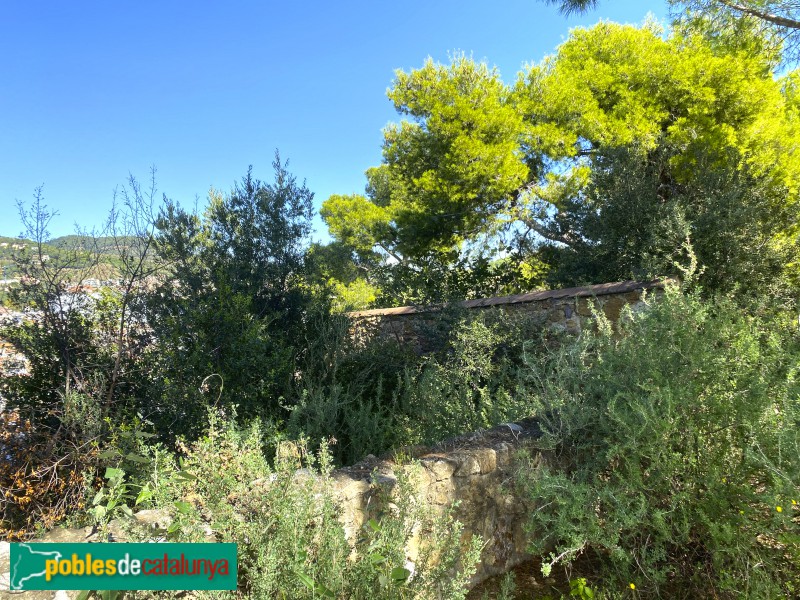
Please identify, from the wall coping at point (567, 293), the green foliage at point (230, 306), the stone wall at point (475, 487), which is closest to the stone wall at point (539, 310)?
the wall coping at point (567, 293)

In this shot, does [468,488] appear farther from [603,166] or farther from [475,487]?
[603,166]

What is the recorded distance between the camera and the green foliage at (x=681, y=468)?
1928 mm

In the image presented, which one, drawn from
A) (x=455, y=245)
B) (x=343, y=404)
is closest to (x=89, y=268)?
(x=343, y=404)

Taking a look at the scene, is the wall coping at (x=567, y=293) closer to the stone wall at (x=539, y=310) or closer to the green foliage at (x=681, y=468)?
the stone wall at (x=539, y=310)

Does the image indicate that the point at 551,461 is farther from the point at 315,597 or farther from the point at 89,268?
the point at 89,268

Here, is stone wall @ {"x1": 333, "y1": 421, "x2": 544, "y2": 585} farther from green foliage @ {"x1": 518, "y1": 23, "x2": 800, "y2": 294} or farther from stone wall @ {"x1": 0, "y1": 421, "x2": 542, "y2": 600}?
green foliage @ {"x1": 518, "y1": 23, "x2": 800, "y2": 294}

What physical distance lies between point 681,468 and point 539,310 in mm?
3441

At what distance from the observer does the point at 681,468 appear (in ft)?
7.06

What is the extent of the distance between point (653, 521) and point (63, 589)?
7.26 ft

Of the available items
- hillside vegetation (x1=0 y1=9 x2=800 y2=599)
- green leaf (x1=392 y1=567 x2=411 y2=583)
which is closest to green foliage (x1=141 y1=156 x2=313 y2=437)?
hillside vegetation (x1=0 y1=9 x2=800 y2=599)

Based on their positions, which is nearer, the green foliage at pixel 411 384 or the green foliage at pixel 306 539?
the green foliage at pixel 306 539

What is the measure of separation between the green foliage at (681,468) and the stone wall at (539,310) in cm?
223

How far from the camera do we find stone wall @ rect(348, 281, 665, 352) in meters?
5.21

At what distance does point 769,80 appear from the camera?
8.26 meters
